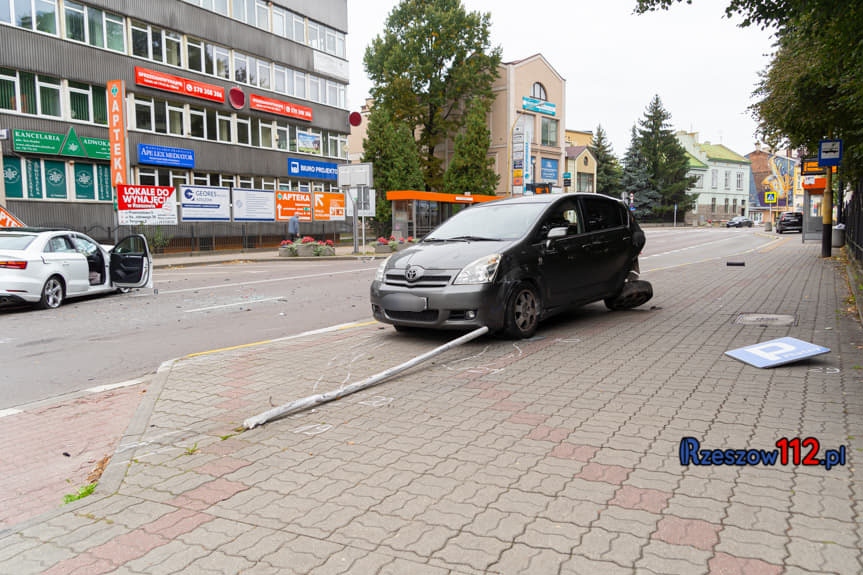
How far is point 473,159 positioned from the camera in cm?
5119

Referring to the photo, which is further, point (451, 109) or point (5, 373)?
point (451, 109)

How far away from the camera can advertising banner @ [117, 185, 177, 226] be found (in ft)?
84.6

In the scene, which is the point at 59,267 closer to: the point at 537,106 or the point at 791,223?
the point at 791,223

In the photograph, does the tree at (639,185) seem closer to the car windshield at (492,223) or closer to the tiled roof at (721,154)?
the tiled roof at (721,154)

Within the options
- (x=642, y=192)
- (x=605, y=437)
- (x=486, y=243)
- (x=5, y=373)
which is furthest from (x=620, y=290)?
(x=642, y=192)

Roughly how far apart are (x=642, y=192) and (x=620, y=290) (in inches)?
2925

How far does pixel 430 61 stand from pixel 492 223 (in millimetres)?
47277

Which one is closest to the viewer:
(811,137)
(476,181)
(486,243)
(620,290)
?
(486,243)

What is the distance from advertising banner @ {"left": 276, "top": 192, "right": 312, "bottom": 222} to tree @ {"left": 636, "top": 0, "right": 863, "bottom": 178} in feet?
74.4

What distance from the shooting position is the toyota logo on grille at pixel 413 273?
23.4ft

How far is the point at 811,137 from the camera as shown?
17.6 m

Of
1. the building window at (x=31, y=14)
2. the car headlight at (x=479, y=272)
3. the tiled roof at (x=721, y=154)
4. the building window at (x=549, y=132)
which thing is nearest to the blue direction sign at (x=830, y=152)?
the car headlight at (x=479, y=272)

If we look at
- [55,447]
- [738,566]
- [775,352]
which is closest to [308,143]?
[775,352]

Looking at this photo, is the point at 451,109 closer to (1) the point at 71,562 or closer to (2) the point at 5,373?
(2) the point at 5,373
